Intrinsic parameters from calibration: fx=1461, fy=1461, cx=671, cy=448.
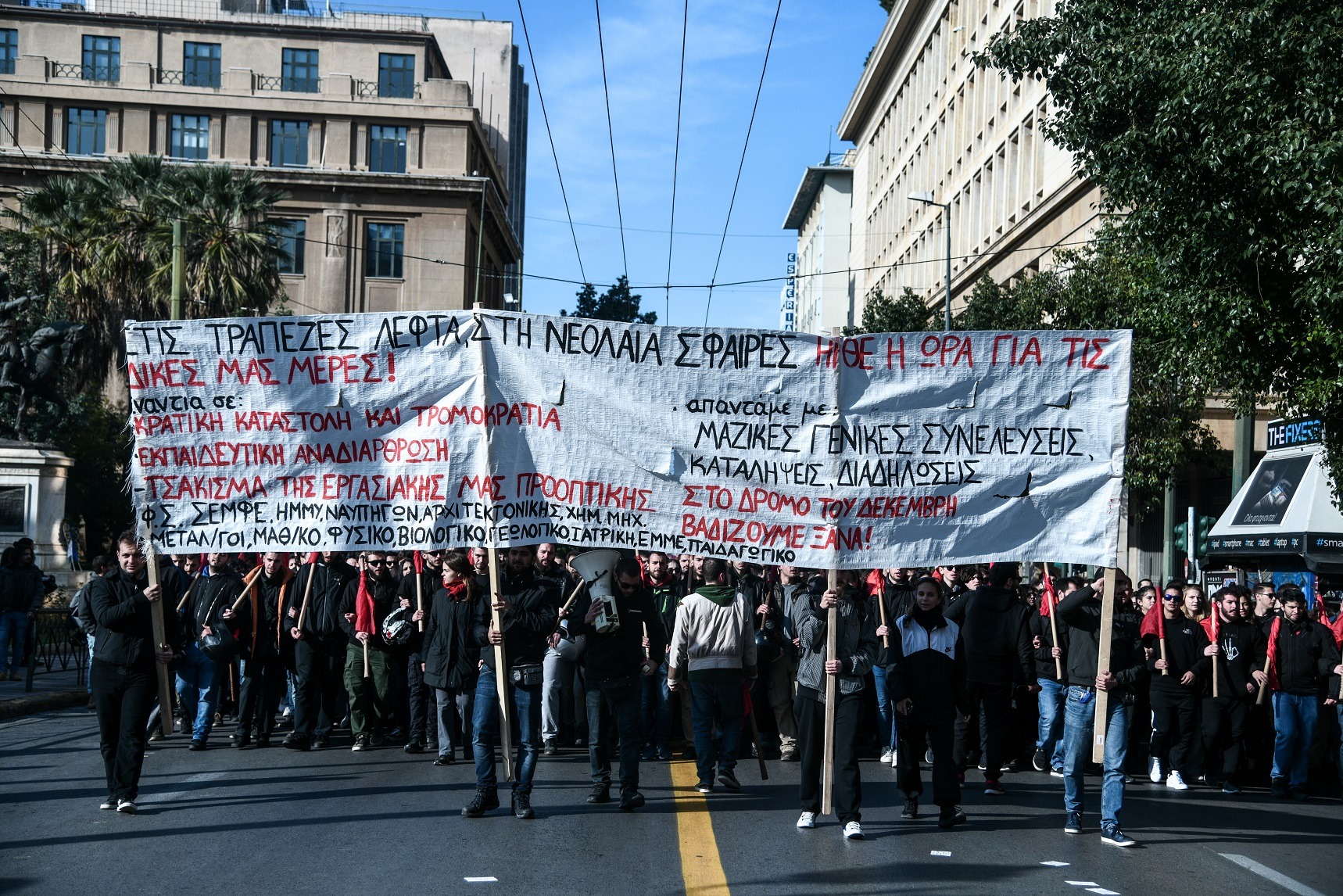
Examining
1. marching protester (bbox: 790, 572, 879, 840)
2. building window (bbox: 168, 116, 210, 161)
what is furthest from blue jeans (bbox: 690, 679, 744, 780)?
building window (bbox: 168, 116, 210, 161)

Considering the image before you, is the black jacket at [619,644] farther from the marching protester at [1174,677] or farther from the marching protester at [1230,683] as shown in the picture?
the marching protester at [1230,683]

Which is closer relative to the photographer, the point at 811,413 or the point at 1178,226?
the point at 811,413

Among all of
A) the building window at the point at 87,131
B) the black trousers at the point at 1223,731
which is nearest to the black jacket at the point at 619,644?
the black trousers at the point at 1223,731

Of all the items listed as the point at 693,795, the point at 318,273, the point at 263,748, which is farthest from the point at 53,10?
the point at 693,795

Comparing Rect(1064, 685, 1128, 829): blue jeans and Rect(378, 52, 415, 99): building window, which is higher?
Rect(378, 52, 415, 99): building window

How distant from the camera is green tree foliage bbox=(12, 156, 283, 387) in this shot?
34.8 metres

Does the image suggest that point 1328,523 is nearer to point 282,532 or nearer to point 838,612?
point 838,612

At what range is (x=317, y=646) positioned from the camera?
12289 mm

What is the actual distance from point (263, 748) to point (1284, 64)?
33.9 ft

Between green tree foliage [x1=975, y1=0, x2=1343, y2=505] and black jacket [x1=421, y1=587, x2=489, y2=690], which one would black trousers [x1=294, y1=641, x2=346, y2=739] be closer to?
black jacket [x1=421, y1=587, x2=489, y2=690]

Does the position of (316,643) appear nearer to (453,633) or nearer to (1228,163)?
(453,633)

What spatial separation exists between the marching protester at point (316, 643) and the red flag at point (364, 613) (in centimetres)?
19

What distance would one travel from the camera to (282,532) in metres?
8.82

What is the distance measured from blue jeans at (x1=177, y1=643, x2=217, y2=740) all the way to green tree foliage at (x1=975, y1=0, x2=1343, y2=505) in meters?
9.34
